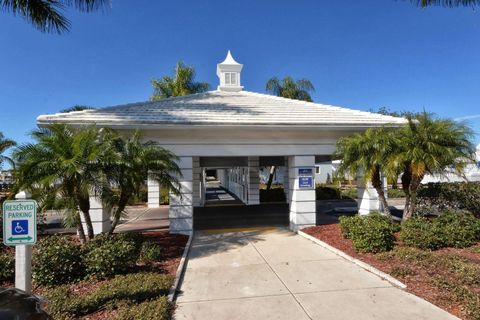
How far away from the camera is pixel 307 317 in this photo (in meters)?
4.47

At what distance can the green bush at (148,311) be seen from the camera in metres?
4.21

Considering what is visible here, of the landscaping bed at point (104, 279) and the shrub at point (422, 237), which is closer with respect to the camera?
the landscaping bed at point (104, 279)

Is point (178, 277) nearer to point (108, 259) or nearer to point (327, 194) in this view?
point (108, 259)

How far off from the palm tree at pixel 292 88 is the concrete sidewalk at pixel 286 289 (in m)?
18.4

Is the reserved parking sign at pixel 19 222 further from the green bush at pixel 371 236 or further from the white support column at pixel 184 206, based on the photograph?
the green bush at pixel 371 236

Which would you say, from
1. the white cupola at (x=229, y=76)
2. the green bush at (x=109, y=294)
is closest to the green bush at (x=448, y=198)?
the green bush at (x=109, y=294)

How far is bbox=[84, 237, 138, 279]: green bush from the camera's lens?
588cm

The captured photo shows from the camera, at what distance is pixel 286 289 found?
5516mm

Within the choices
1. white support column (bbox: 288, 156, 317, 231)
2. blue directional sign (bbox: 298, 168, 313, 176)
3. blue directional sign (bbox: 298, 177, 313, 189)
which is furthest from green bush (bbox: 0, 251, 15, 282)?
blue directional sign (bbox: 298, 168, 313, 176)

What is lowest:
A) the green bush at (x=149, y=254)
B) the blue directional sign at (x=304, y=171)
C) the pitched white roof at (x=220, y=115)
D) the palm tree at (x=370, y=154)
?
the green bush at (x=149, y=254)

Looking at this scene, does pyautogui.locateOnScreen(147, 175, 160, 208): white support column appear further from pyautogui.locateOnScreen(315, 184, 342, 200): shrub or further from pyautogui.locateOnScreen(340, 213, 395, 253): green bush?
pyautogui.locateOnScreen(340, 213, 395, 253): green bush

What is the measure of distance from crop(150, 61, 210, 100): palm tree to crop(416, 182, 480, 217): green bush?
1679 centimetres

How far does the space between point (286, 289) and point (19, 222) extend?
428 cm

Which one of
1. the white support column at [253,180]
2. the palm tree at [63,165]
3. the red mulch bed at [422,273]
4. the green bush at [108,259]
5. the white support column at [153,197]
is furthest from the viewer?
the white support column at [153,197]
